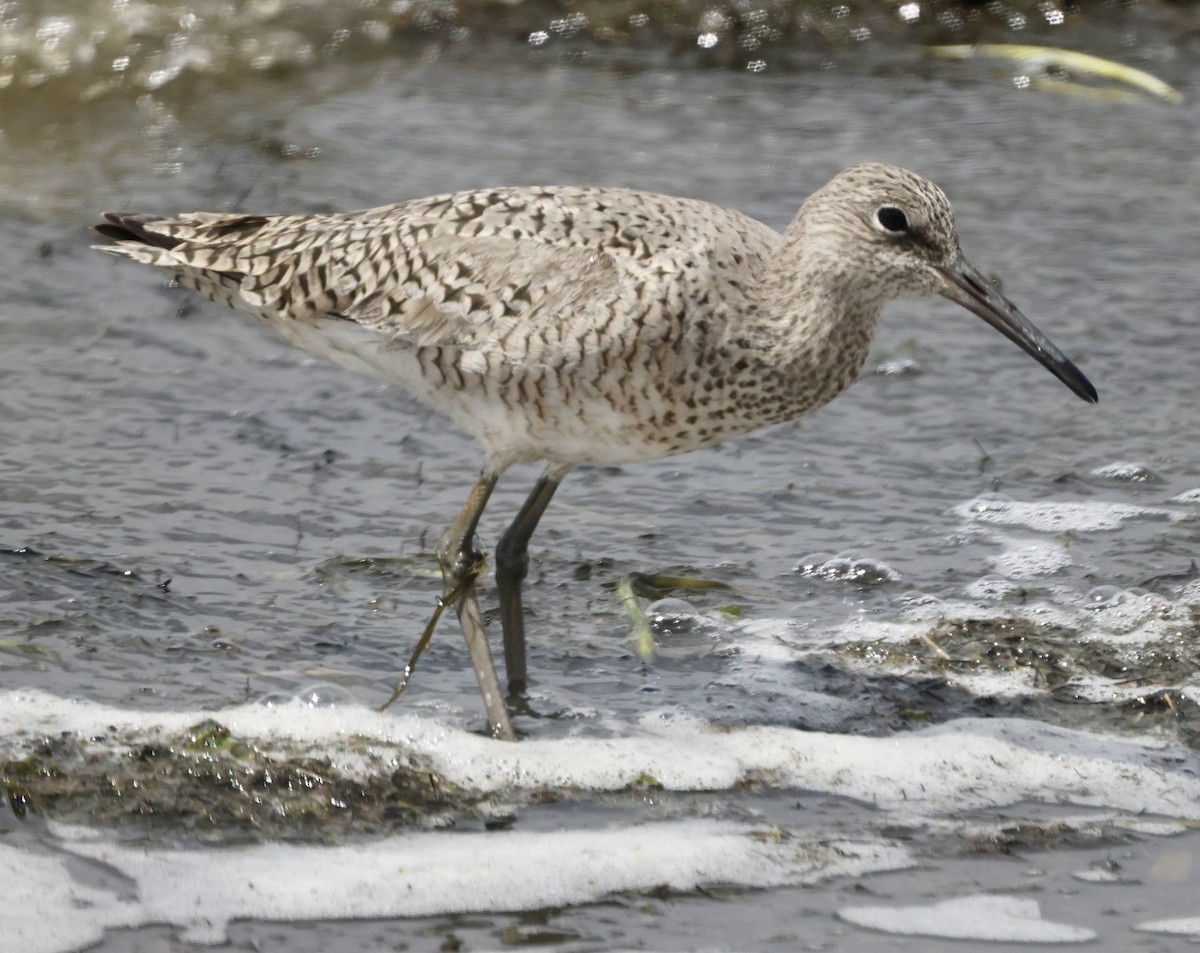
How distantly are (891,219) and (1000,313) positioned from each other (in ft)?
1.35

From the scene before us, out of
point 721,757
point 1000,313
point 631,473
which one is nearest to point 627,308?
point 1000,313

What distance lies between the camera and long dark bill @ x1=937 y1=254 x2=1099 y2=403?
5016mm

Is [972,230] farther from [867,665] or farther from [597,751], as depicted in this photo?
[597,751]

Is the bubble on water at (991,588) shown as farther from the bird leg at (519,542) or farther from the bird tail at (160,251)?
the bird tail at (160,251)

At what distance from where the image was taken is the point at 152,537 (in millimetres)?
5715

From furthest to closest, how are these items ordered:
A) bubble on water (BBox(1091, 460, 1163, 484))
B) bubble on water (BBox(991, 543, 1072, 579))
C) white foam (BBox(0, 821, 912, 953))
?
bubble on water (BBox(1091, 460, 1163, 484))
bubble on water (BBox(991, 543, 1072, 579))
white foam (BBox(0, 821, 912, 953))

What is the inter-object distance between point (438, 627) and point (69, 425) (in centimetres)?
177

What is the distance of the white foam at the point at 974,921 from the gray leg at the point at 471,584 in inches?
47.7

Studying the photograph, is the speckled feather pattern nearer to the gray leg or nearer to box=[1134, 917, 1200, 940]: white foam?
the gray leg

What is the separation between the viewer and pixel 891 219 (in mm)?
4957

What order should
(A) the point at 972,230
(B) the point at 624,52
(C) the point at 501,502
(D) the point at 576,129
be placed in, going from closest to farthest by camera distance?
1. (C) the point at 501,502
2. (A) the point at 972,230
3. (D) the point at 576,129
4. (B) the point at 624,52

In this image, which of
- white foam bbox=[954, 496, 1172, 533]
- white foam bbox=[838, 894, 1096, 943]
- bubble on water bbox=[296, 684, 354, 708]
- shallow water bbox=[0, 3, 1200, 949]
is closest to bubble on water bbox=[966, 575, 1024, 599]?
shallow water bbox=[0, 3, 1200, 949]

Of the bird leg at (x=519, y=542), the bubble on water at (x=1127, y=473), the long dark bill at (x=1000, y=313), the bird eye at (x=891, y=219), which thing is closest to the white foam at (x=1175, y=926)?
the long dark bill at (x=1000, y=313)

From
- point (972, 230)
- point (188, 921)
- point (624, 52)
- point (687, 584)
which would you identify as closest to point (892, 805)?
point (687, 584)
